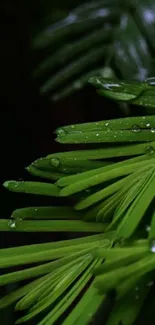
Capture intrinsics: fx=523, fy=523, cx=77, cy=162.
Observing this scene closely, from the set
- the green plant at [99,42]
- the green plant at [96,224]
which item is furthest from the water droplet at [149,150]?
the green plant at [99,42]

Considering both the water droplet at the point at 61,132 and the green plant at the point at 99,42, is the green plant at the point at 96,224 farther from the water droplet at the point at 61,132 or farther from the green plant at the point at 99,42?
the green plant at the point at 99,42

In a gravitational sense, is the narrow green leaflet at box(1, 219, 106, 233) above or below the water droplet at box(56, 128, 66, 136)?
below

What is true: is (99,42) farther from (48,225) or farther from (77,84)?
(48,225)

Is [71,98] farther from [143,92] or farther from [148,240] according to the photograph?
[148,240]

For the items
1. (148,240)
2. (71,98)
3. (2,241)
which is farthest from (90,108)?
(148,240)

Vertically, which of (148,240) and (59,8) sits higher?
(59,8)

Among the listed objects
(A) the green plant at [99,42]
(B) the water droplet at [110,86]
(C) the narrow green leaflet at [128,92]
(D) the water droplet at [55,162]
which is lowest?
(D) the water droplet at [55,162]

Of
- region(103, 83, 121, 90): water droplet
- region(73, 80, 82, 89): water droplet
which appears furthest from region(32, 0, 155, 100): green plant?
region(103, 83, 121, 90): water droplet

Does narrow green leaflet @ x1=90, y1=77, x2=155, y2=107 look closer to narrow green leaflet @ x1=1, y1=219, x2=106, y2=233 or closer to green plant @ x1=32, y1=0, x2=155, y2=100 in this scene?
narrow green leaflet @ x1=1, y1=219, x2=106, y2=233
